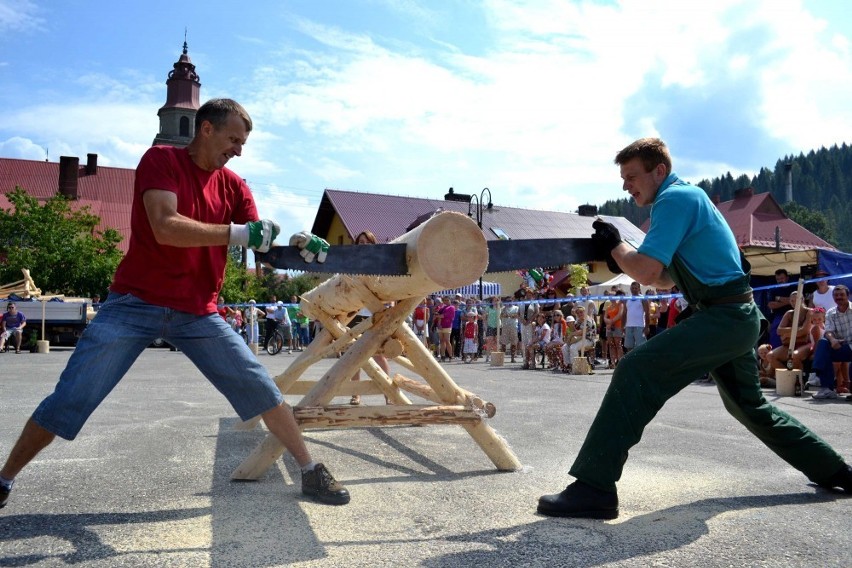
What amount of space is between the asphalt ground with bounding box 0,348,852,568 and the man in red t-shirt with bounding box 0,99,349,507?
0.42 metres

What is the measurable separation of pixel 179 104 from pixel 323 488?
84309 mm

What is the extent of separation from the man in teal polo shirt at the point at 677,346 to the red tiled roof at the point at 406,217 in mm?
39381

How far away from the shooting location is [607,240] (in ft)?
11.9

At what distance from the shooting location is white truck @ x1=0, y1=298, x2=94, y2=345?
22.1 m

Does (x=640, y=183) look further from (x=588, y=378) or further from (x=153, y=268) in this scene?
(x=588, y=378)

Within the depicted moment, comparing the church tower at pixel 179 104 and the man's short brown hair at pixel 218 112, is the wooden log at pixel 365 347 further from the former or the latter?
the church tower at pixel 179 104

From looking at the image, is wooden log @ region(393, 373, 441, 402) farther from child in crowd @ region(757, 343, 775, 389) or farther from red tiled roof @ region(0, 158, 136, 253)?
red tiled roof @ region(0, 158, 136, 253)

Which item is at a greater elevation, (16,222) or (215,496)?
(16,222)

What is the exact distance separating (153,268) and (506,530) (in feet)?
6.41

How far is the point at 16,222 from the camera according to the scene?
125 feet

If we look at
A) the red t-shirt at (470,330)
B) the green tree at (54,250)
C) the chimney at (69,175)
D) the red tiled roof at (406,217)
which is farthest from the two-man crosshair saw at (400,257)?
the chimney at (69,175)

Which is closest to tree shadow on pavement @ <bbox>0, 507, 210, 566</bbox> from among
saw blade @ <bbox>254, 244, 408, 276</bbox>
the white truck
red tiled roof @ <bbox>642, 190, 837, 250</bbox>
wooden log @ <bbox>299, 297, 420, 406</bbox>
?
wooden log @ <bbox>299, 297, 420, 406</bbox>

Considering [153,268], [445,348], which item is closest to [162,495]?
[153,268]

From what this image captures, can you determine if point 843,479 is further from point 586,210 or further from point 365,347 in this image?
point 586,210
